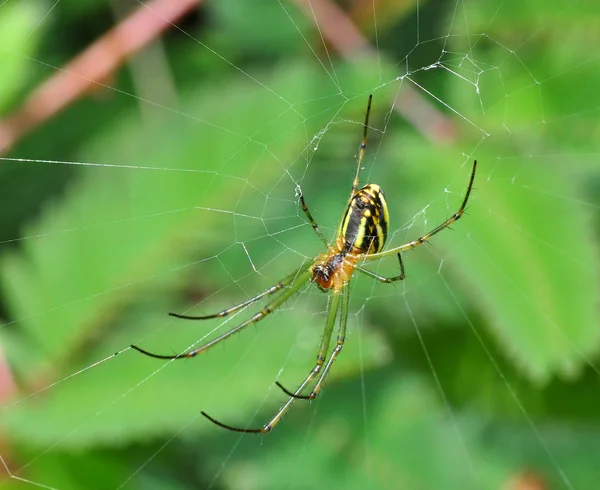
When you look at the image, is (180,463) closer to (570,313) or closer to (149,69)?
(570,313)

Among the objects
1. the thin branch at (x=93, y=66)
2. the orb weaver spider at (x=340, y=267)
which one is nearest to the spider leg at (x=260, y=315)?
the orb weaver spider at (x=340, y=267)

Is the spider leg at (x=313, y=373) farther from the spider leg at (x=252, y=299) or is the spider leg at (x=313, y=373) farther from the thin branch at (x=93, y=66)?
the thin branch at (x=93, y=66)

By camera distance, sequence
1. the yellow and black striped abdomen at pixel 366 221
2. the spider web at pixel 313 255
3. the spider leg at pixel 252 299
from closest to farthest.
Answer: the spider web at pixel 313 255
the spider leg at pixel 252 299
the yellow and black striped abdomen at pixel 366 221

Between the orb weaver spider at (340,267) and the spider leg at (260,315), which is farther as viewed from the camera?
the orb weaver spider at (340,267)

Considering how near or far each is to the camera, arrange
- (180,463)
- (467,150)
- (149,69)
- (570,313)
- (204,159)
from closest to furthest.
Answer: (570,313), (204,159), (467,150), (180,463), (149,69)

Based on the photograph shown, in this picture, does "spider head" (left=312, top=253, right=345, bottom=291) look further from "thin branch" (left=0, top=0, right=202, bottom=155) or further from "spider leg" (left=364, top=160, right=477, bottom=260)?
"thin branch" (left=0, top=0, right=202, bottom=155)

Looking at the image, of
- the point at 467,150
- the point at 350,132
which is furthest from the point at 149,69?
the point at 467,150
